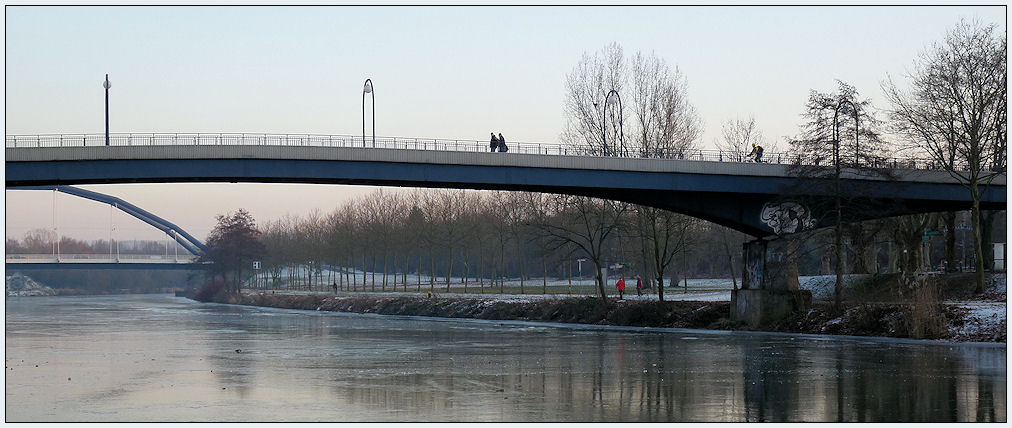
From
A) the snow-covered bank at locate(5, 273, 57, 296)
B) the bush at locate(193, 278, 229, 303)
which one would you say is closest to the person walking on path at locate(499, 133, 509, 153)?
the bush at locate(193, 278, 229, 303)

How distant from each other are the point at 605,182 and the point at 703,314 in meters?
7.62

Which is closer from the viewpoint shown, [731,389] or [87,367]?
[731,389]

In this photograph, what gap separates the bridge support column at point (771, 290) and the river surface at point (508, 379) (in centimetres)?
470

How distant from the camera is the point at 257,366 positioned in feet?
98.5

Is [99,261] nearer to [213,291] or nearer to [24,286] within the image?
[213,291]

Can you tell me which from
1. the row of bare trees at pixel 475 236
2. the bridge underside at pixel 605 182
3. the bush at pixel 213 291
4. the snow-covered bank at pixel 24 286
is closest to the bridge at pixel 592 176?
the bridge underside at pixel 605 182

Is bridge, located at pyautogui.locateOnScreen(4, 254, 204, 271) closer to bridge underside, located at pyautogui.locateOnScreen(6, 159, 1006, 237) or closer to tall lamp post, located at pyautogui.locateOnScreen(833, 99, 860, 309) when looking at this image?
bridge underside, located at pyautogui.locateOnScreen(6, 159, 1006, 237)

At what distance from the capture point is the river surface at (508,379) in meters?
19.2

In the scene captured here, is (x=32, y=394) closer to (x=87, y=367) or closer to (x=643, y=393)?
(x=87, y=367)

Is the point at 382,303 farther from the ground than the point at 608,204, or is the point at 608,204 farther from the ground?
the point at 608,204

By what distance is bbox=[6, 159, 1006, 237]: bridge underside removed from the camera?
4769 cm

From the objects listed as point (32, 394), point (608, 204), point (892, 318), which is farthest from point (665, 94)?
point (32, 394)

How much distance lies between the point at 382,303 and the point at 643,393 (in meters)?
60.2

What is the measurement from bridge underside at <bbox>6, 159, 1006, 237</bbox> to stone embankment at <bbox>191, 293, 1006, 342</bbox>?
433 centimetres
